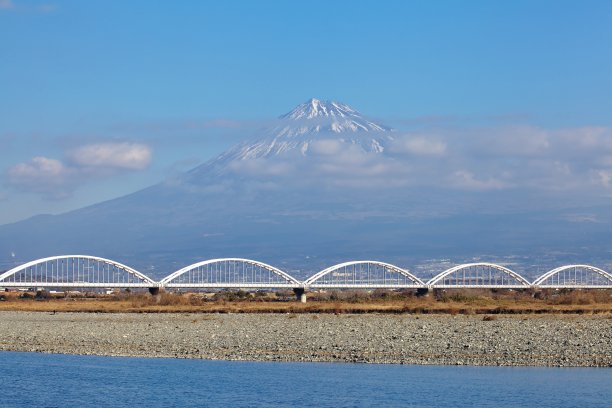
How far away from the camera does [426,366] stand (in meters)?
34.5

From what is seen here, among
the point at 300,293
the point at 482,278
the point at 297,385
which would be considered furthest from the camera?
the point at 482,278

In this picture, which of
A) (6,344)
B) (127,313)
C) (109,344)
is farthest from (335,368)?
(127,313)

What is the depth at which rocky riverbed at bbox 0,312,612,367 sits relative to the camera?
36.5 metres

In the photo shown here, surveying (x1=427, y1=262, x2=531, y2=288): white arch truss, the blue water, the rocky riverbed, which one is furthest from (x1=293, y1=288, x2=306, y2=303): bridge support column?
the blue water

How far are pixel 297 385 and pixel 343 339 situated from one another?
11.0 m

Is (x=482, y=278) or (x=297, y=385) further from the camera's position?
(x=482, y=278)

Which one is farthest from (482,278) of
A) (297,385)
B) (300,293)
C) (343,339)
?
(297,385)

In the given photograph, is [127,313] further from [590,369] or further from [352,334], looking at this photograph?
[590,369]

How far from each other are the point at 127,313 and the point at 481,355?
37543mm

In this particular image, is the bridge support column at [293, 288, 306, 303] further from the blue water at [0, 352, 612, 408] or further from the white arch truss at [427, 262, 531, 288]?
the blue water at [0, 352, 612, 408]

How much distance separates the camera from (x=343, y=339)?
139 ft

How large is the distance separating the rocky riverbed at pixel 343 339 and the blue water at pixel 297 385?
2124 mm

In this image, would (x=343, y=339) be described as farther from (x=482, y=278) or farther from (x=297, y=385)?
(x=482, y=278)

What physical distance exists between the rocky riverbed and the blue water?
2124mm
